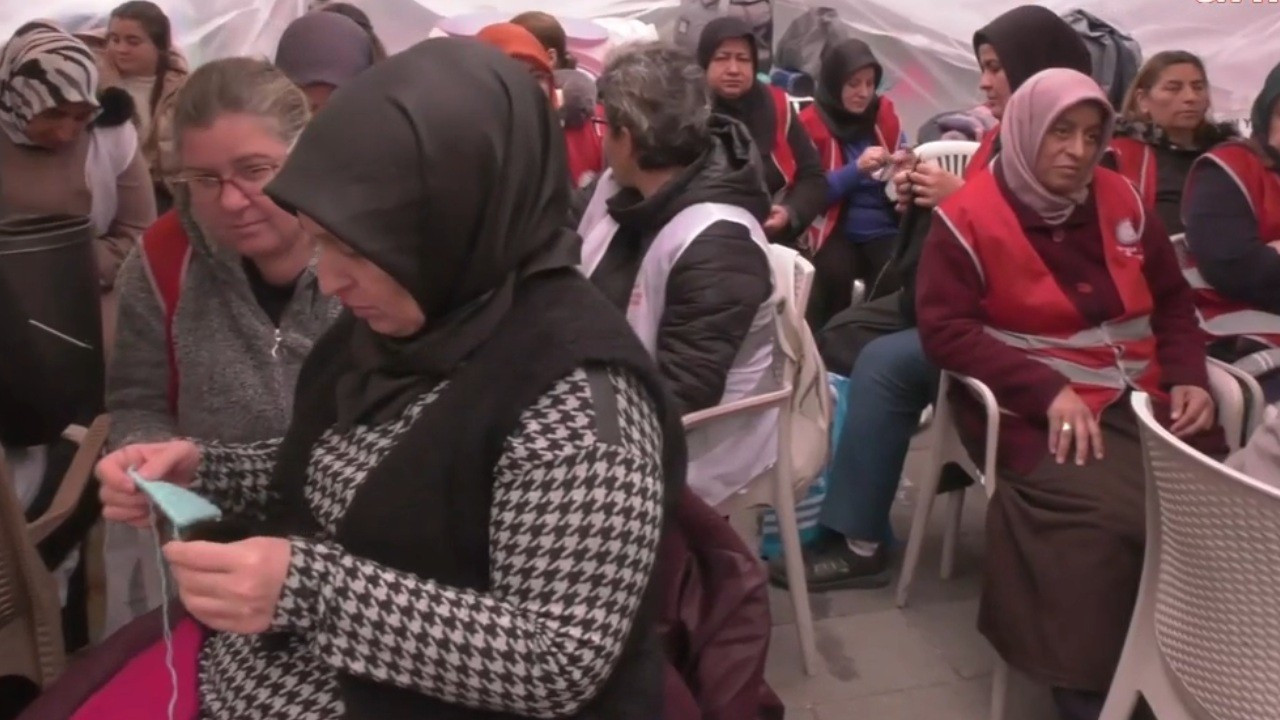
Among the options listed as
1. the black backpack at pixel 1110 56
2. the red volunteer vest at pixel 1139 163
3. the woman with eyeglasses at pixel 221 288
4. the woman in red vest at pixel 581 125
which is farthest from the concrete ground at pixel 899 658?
the black backpack at pixel 1110 56

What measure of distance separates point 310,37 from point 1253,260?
216 cm

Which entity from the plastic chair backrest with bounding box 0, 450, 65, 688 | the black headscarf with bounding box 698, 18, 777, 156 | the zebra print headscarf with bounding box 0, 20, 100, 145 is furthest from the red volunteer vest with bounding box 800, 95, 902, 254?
the plastic chair backrest with bounding box 0, 450, 65, 688

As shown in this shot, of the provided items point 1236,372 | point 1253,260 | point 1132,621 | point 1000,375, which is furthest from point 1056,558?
point 1253,260

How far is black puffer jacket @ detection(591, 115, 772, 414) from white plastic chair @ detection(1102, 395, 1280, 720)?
71 centimetres

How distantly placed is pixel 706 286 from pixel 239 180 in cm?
84

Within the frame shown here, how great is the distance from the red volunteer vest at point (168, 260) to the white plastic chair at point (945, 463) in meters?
1.44

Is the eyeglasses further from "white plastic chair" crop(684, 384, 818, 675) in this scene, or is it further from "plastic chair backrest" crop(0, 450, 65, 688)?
"white plastic chair" crop(684, 384, 818, 675)

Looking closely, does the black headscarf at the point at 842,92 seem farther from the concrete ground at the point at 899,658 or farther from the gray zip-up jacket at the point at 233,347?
the gray zip-up jacket at the point at 233,347

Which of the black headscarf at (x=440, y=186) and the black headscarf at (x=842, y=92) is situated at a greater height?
the black headscarf at (x=440, y=186)

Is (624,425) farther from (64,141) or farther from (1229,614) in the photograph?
(64,141)

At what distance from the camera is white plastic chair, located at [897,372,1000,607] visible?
211 centimetres

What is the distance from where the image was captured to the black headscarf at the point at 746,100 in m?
3.64

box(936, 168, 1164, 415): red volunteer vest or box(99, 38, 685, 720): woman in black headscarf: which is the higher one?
box(99, 38, 685, 720): woman in black headscarf

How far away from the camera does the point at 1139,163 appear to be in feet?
10.1
